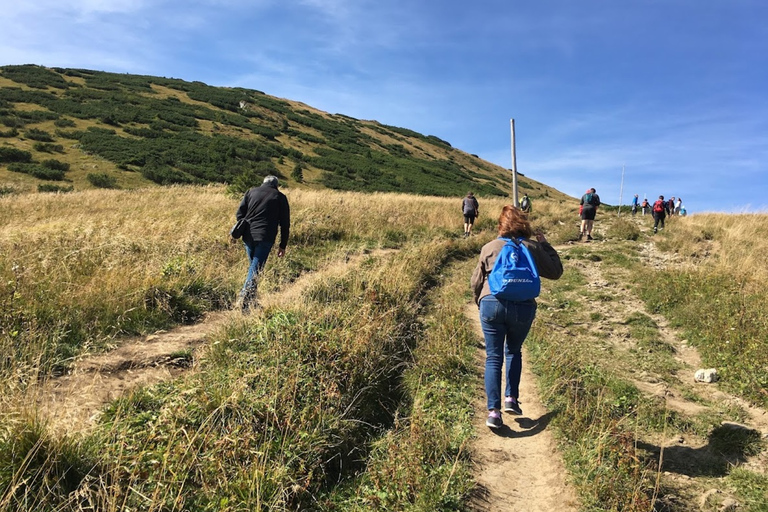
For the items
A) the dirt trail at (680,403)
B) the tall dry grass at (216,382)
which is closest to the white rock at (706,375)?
the dirt trail at (680,403)

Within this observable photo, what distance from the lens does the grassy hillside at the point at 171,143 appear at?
25.0m

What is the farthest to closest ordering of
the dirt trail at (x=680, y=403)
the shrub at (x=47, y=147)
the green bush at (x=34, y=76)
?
the green bush at (x=34, y=76) < the shrub at (x=47, y=147) < the dirt trail at (x=680, y=403)

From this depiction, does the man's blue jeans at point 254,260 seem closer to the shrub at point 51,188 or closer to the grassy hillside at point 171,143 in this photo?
the grassy hillside at point 171,143

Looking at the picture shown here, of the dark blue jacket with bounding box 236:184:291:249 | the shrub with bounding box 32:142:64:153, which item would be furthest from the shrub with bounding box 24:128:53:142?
the dark blue jacket with bounding box 236:184:291:249

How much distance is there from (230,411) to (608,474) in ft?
8.80

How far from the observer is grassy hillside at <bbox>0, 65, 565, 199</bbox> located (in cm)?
2503

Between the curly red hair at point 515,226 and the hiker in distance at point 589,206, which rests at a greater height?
the hiker in distance at point 589,206

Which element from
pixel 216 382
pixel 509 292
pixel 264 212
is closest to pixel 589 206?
pixel 264 212

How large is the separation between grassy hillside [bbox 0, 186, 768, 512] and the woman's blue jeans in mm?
451

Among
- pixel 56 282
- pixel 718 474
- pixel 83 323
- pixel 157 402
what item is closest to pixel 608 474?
pixel 718 474

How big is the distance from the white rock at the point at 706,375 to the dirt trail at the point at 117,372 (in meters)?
4.97

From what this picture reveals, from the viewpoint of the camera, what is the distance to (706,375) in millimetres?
4789

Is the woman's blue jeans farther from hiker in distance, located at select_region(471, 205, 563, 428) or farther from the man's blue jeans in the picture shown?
the man's blue jeans

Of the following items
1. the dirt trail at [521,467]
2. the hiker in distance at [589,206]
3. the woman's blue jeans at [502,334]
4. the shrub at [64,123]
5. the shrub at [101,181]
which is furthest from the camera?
the shrub at [64,123]
